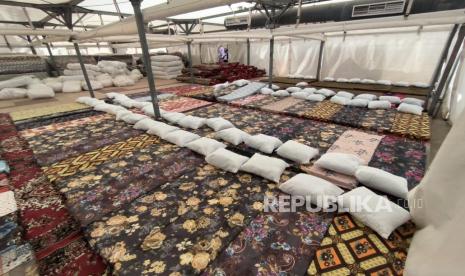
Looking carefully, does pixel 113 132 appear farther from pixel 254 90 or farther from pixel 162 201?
pixel 254 90

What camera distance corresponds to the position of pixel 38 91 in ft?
19.5

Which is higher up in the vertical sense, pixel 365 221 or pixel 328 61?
pixel 328 61

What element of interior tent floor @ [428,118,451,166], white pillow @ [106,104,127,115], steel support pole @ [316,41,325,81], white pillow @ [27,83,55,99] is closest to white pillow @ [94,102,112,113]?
white pillow @ [106,104,127,115]

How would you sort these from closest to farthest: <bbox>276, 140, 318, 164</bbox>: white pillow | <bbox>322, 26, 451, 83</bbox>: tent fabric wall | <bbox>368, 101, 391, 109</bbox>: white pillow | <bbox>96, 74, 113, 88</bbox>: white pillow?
<bbox>276, 140, 318, 164</bbox>: white pillow
<bbox>368, 101, 391, 109</bbox>: white pillow
<bbox>322, 26, 451, 83</bbox>: tent fabric wall
<bbox>96, 74, 113, 88</bbox>: white pillow

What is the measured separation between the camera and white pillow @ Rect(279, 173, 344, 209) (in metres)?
1.74

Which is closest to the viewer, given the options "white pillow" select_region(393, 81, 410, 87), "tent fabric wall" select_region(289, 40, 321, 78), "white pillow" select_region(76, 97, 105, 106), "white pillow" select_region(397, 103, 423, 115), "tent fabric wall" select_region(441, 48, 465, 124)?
"tent fabric wall" select_region(441, 48, 465, 124)

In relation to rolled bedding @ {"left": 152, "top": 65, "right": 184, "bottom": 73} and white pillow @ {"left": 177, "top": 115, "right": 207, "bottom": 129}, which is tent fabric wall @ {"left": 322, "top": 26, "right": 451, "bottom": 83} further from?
white pillow @ {"left": 177, "top": 115, "right": 207, "bottom": 129}

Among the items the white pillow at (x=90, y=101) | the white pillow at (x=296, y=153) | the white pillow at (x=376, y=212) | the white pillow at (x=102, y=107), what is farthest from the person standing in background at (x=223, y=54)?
the white pillow at (x=376, y=212)

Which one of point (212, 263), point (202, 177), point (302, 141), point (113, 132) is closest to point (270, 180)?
point (202, 177)

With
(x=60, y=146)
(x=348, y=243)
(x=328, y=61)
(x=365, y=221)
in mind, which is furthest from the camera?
(x=328, y=61)

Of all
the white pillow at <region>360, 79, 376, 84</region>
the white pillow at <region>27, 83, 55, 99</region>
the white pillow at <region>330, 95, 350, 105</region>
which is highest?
the white pillow at <region>27, 83, 55, 99</region>

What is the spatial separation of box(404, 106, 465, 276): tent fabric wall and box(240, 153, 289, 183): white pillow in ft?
3.44

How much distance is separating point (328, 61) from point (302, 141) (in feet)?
22.7

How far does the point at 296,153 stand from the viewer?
2.48m
